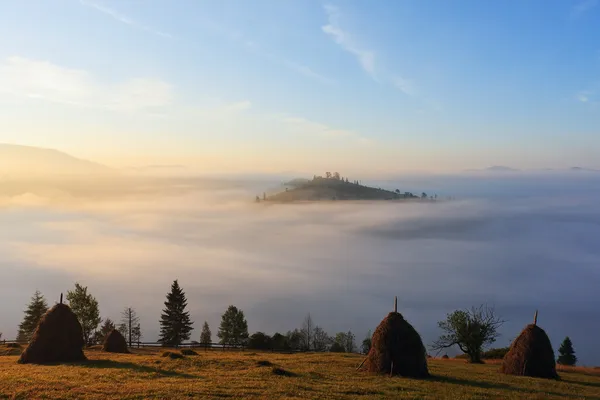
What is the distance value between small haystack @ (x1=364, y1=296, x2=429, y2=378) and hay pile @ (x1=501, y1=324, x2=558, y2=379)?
35.1ft

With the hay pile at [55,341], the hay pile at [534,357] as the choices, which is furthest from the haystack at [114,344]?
the hay pile at [534,357]

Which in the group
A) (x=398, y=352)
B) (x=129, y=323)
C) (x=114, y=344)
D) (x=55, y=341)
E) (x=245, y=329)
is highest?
(x=55, y=341)

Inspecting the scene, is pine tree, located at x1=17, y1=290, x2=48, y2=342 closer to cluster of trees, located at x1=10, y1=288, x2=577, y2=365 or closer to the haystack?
cluster of trees, located at x1=10, y1=288, x2=577, y2=365

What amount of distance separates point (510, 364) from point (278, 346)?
45.2 m

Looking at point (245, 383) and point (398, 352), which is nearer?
point (245, 383)

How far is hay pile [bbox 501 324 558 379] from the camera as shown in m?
40.4

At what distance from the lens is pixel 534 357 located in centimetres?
4050

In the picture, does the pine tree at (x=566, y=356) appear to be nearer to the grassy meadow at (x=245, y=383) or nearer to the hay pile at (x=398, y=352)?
the grassy meadow at (x=245, y=383)

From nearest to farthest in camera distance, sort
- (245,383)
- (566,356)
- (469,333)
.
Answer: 1. (245,383)
2. (469,333)
3. (566,356)

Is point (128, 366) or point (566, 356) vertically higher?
point (128, 366)

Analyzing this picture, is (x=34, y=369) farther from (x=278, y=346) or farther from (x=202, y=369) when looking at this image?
(x=278, y=346)

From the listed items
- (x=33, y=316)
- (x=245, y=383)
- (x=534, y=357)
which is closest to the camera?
(x=245, y=383)

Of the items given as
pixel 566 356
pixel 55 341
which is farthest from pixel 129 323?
pixel 566 356

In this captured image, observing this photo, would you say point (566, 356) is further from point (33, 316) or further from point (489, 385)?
point (33, 316)
